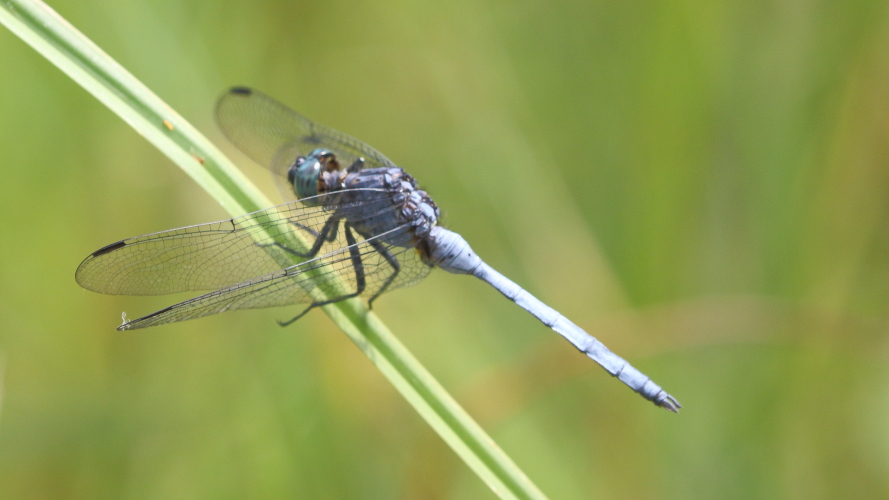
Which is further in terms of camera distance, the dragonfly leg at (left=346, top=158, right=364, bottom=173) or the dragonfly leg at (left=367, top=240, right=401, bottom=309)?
the dragonfly leg at (left=346, top=158, right=364, bottom=173)

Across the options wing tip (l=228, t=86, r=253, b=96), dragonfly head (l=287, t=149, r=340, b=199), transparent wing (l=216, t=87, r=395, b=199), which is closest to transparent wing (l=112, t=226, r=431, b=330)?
dragonfly head (l=287, t=149, r=340, b=199)

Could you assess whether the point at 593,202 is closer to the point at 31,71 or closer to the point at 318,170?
the point at 318,170

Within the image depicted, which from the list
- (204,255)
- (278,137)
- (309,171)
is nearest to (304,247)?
(204,255)

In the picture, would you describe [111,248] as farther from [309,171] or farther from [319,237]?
[309,171]

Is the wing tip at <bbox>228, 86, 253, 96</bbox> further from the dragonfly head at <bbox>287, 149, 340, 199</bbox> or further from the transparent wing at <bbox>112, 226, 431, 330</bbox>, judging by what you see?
the transparent wing at <bbox>112, 226, 431, 330</bbox>

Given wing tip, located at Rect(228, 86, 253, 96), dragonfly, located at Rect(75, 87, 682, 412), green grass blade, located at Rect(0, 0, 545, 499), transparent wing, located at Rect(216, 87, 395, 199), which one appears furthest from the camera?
transparent wing, located at Rect(216, 87, 395, 199)

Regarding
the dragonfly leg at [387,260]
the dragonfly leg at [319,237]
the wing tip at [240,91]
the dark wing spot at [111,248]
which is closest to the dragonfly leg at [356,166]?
the dragonfly leg at [319,237]
